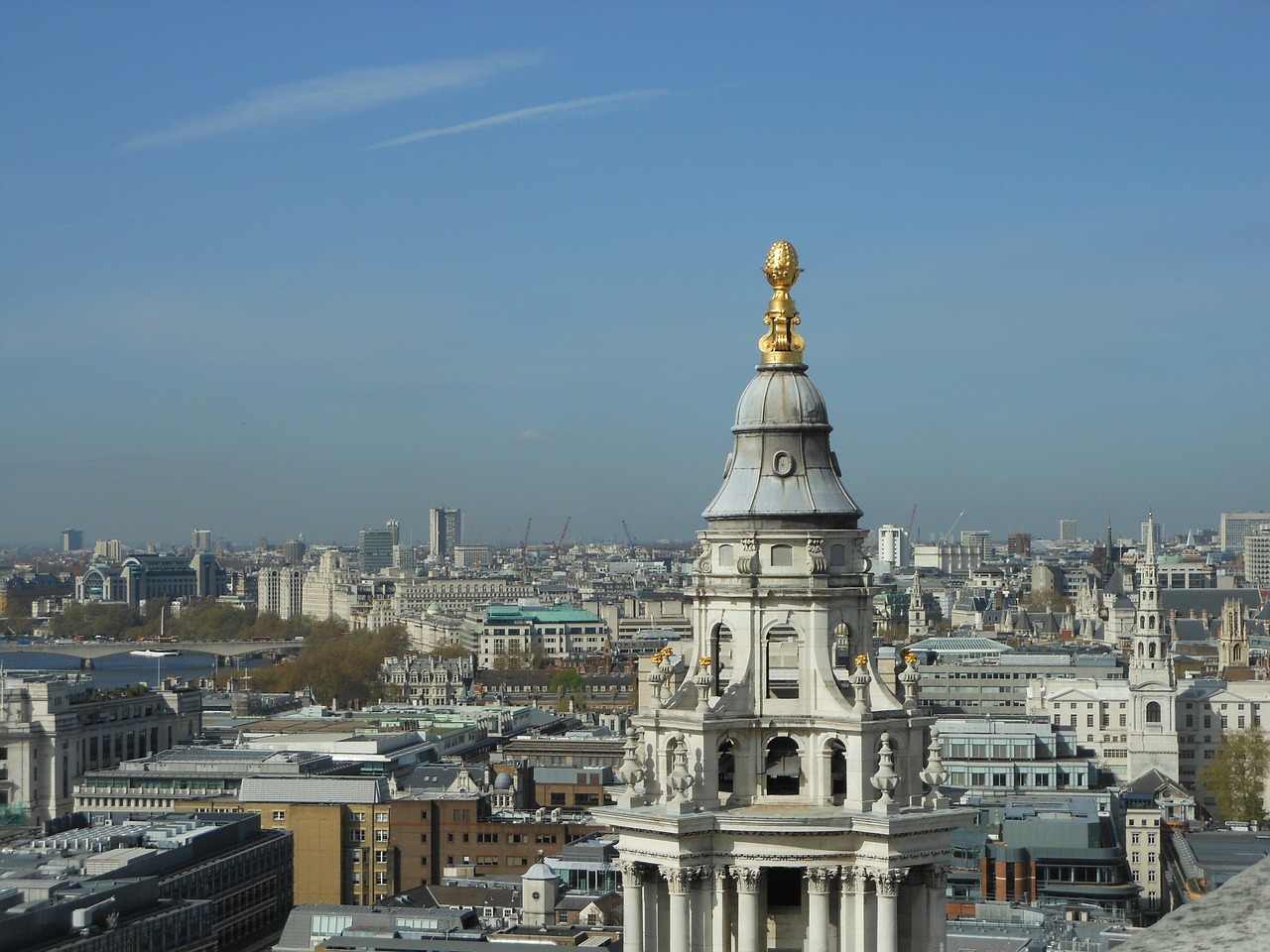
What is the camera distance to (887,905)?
13305mm

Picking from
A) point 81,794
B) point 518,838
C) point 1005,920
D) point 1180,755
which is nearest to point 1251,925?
point 1005,920

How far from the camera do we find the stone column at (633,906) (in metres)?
13.4

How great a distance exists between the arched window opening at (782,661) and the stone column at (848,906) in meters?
1.14

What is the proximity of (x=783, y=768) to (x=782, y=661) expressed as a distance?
0.66 m

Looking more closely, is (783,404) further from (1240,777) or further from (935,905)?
(1240,777)

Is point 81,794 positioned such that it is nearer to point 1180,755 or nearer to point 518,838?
point 518,838

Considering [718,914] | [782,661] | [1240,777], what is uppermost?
[782,661]

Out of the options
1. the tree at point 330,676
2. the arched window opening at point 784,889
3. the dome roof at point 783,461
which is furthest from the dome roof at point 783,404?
the tree at point 330,676

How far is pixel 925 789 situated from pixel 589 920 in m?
43.9

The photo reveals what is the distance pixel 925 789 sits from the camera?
543 inches

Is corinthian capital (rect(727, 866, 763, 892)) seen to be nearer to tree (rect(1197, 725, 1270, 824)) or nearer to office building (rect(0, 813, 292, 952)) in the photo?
office building (rect(0, 813, 292, 952))

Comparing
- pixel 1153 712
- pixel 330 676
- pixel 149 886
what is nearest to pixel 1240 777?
pixel 1153 712

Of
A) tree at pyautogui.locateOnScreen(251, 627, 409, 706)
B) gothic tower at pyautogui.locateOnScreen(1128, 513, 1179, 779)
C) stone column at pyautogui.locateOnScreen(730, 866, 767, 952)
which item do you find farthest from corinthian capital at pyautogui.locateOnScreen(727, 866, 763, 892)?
Answer: tree at pyautogui.locateOnScreen(251, 627, 409, 706)

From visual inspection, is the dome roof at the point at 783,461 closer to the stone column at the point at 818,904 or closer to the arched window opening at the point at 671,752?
the arched window opening at the point at 671,752
